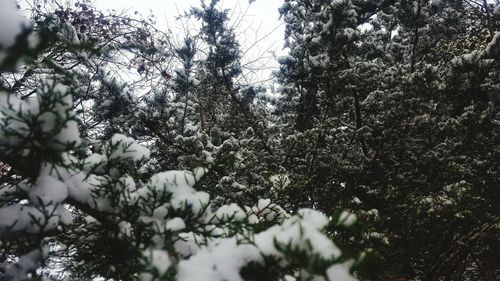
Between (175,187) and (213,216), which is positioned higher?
(175,187)

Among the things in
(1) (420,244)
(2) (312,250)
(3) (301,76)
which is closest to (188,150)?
(3) (301,76)

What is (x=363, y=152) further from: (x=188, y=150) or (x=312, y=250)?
(x=312, y=250)

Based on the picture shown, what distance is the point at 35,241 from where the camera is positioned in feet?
4.65

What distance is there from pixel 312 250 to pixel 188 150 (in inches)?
179

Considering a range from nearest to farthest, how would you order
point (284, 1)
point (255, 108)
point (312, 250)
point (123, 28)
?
point (312, 250) → point (123, 28) → point (284, 1) → point (255, 108)

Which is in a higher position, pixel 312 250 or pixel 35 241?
pixel 35 241

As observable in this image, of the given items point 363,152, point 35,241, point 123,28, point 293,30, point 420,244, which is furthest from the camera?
point 293,30

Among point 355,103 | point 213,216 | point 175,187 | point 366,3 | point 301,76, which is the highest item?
point 366,3

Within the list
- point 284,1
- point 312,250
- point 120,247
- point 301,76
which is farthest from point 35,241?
point 284,1

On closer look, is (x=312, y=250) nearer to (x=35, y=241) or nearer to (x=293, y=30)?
(x=35, y=241)

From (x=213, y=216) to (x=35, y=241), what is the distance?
0.70 metres

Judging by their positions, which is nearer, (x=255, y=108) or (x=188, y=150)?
(x=188, y=150)

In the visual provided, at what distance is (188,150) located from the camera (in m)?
5.53

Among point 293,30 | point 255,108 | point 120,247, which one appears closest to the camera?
point 120,247
